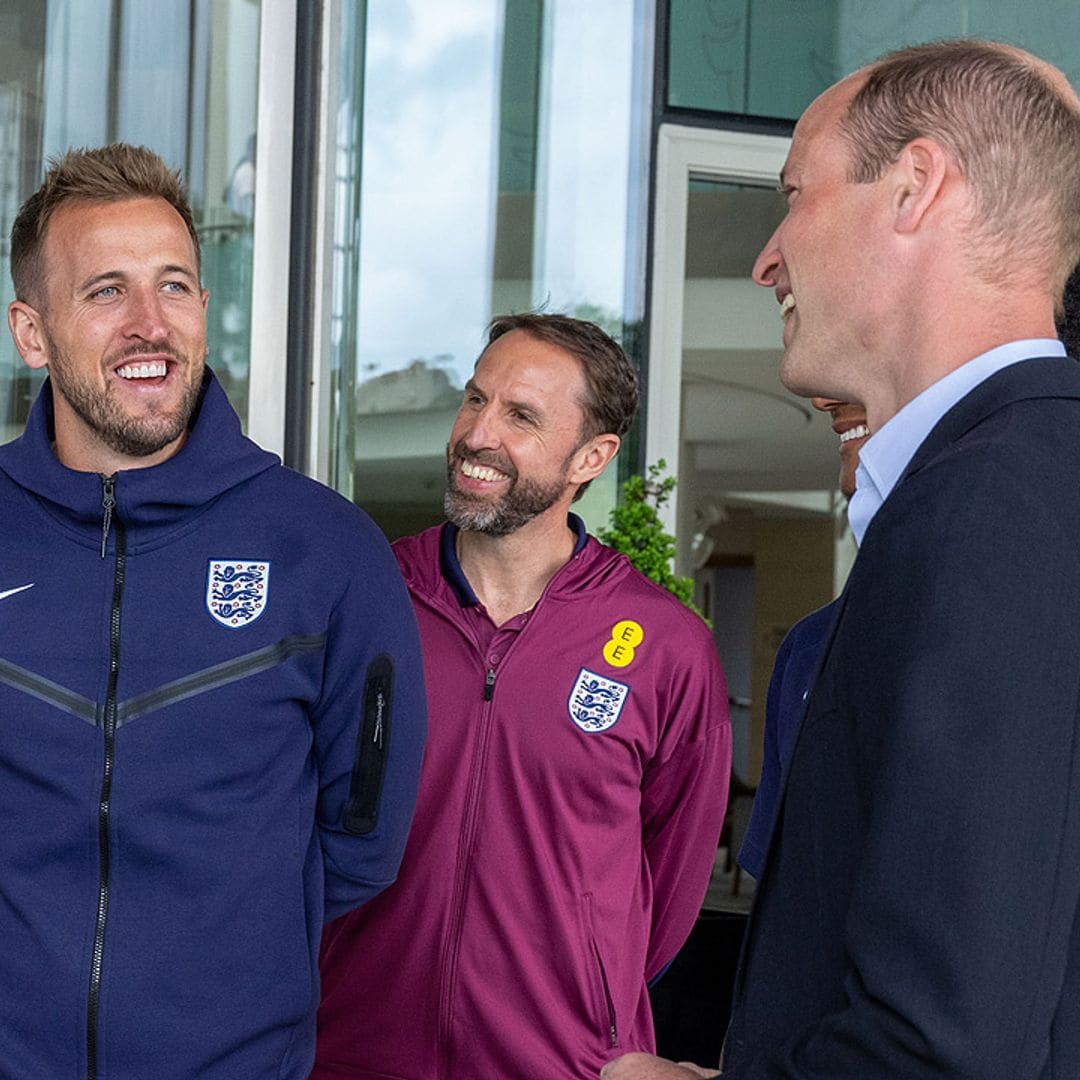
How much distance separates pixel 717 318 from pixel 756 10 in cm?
183

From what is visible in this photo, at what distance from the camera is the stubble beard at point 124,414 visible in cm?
229

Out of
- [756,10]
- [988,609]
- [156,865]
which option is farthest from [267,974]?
[756,10]

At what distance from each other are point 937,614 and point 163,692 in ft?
4.36

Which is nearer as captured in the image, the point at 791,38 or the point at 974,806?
the point at 974,806

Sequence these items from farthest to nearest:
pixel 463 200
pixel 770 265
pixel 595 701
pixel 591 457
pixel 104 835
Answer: pixel 463 200 → pixel 591 457 → pixel 595 701 → pixel 104 835 → pixel 770 265

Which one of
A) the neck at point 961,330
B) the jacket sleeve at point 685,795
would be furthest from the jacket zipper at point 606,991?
the neck at point 961,330

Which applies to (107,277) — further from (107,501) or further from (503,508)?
(503,508)

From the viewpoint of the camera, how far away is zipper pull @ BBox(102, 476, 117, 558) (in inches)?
84.9

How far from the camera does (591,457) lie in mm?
3100

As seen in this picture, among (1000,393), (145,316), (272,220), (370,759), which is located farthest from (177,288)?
(272,220)

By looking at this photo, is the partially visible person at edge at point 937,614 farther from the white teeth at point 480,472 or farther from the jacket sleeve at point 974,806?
the white teeth at point 480,472

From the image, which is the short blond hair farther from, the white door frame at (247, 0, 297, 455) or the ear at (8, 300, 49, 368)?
the white door frame at (247, 0, 297, 455)

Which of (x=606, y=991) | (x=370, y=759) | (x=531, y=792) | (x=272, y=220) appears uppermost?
(x=272, y=220)

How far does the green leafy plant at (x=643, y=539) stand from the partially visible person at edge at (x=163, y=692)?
8.03 feet
